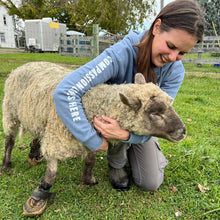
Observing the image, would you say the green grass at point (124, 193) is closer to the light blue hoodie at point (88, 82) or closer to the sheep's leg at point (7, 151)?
the sheep's leg at point (7, 151)

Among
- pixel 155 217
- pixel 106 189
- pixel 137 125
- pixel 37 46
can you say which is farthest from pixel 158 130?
pixel 37 46

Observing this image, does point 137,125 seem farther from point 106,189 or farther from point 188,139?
point 188,139

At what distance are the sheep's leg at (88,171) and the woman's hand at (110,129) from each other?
2.23 feet

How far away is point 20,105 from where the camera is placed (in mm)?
2336

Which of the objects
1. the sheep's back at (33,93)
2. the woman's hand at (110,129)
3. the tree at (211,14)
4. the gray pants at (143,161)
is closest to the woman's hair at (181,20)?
the woman's hand at (110,129)

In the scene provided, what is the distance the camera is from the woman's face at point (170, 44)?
5.96 feet

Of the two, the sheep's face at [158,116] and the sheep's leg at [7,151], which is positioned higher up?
the sheep's face at [158,116]

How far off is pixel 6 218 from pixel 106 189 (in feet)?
3.75

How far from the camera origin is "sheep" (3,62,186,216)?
1.75 metres

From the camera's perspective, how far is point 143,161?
8.53 feet

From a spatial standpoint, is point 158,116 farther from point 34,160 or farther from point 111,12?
point 111,12

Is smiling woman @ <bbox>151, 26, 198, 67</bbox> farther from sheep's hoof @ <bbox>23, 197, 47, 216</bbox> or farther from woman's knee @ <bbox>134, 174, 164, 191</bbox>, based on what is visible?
sheep's hoof @ <bbox>23, 197, 47, 216</bbox>

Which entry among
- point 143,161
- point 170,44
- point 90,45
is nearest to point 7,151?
point 143,161

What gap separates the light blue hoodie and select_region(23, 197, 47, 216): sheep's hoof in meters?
0.87
